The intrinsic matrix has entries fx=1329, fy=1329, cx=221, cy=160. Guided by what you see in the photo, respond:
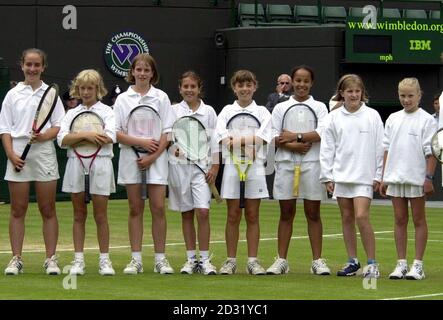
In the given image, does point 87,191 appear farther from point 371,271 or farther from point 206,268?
point 371,271

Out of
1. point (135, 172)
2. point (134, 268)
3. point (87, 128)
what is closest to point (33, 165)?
point (87, 128)

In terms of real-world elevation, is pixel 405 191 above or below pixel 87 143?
→ below

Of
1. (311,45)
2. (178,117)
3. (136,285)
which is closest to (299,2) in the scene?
(311,45)

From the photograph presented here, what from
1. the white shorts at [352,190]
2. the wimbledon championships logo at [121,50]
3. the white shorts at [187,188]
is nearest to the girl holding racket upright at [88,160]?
the white shorts at [187,188]

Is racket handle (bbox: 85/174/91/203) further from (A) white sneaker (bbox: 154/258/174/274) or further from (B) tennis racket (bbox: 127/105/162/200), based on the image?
(A) white sneaker (bbox: 154/258/174/274)

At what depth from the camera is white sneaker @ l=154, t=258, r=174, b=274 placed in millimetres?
13031

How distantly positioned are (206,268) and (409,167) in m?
2.22

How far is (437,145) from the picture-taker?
1233cm

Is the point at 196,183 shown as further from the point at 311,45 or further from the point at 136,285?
the point at 311,45

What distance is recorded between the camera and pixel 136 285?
1189 centimetres

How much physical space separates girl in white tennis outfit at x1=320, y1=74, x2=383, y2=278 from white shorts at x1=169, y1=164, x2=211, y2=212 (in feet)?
4.01

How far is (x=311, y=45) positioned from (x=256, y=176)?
15.7m

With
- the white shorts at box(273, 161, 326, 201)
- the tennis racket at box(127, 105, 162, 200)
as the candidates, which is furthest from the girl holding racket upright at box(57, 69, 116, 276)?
the white shorts at box(273, 161, 326, 201)
